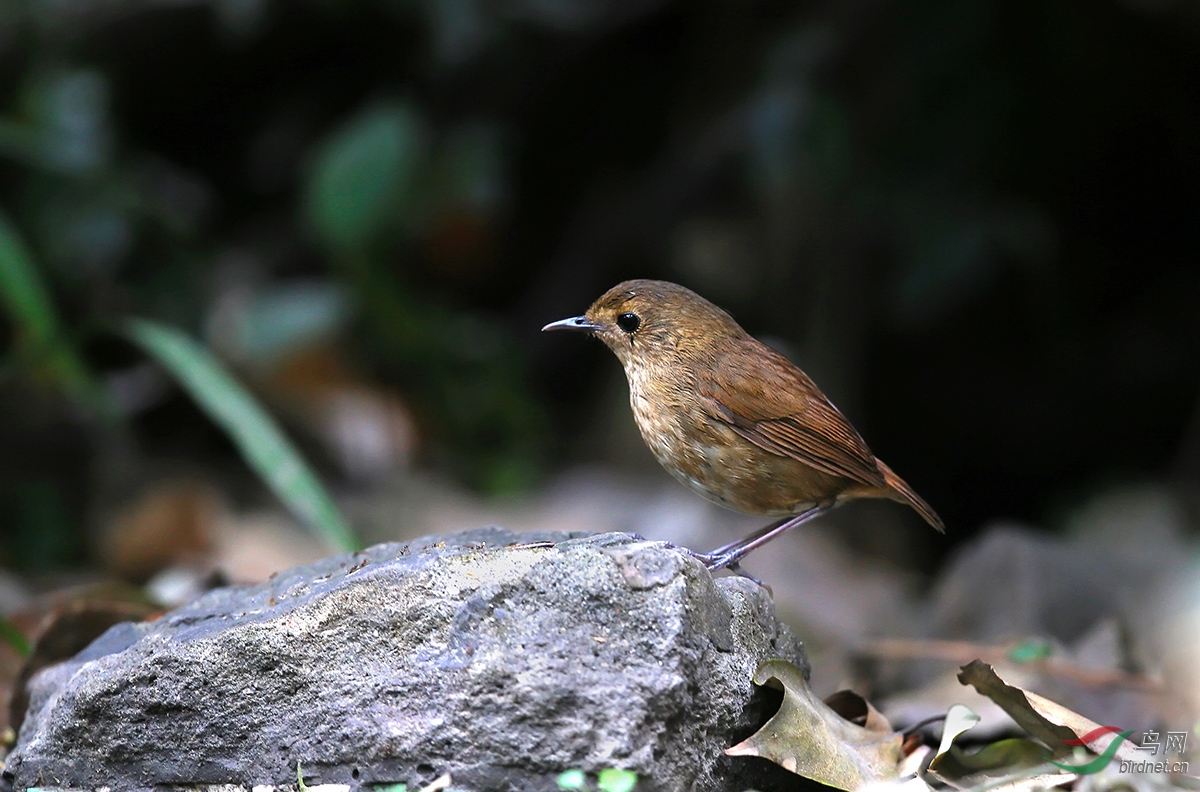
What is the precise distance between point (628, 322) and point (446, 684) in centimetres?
171

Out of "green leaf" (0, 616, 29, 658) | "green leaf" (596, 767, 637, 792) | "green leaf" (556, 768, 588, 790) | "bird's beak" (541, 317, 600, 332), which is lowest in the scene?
"green leaf" (596, 767, 637, 792)

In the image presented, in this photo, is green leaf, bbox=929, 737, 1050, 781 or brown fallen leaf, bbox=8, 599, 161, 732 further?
brown fallen leaf, bbox=8, 599, 161, 732

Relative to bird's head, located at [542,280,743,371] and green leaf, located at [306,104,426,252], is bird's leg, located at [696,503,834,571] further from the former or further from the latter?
green leaf, located at [306,104,426,252]

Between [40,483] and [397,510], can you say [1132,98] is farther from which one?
[40,483]

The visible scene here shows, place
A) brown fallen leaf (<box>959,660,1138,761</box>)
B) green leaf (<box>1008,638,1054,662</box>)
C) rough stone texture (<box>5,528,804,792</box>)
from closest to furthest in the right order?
rough stone texture (<box>5,528,804,792</box>), brown fallen leaf (<box>959,660,1138,761</box>), green leaf (<box>1008,638,1054,662</box>)

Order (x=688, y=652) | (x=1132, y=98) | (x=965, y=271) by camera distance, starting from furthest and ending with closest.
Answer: (x=1132, y=98) → (x=965, y=271) → (x=688, y=652)

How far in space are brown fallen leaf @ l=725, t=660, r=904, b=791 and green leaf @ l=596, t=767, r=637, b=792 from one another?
12.5 inches

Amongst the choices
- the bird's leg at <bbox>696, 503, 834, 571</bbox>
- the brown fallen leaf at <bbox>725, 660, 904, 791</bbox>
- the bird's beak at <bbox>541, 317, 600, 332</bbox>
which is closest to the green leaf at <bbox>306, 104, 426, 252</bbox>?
the bird's beak at <bbox>541, 317, 600, 332</bbox>

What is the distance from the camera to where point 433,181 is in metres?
7.13

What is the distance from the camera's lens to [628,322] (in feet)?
12.8

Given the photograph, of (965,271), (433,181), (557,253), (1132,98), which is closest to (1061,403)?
(1132,98)

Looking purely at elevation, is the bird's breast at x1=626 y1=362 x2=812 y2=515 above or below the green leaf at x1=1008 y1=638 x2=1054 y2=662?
above

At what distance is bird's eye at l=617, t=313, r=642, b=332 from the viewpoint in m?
3.89

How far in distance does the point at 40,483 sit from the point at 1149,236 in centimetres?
713
